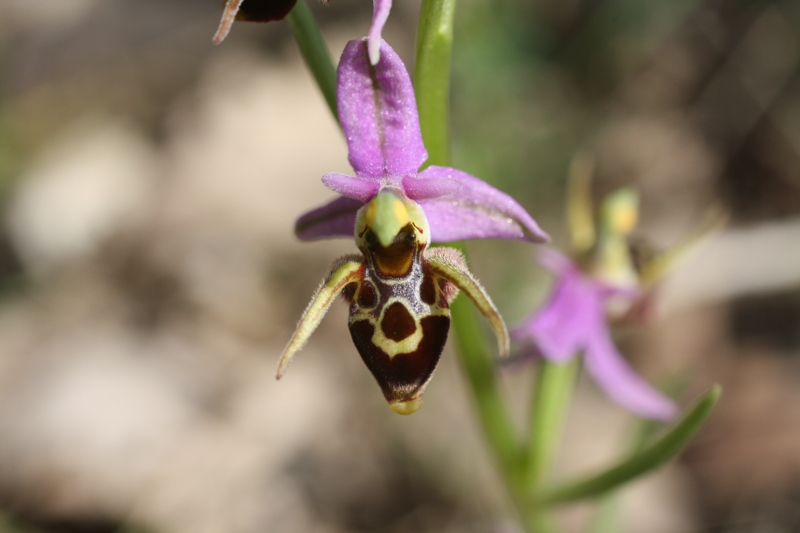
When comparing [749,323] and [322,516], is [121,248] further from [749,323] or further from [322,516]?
[749,323]

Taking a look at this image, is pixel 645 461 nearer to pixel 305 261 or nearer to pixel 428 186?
pixel 428 186

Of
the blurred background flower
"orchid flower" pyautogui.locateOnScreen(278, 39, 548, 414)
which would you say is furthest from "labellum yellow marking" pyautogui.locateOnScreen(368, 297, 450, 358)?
the blurred background flower

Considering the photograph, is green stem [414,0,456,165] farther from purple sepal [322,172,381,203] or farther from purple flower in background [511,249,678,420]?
purple flower in background [511,249,678,420]

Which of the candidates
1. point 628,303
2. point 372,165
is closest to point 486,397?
point 628,303

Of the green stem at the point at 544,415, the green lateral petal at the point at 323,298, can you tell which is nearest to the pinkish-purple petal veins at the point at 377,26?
the green lateral petal at the point at 323,298

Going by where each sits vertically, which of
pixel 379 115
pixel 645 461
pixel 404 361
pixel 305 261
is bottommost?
pixel 305 261

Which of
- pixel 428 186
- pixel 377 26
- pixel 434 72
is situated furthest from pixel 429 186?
pixel 377 26

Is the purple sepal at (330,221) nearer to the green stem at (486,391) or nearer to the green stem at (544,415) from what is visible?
the green stem at (486,391)
